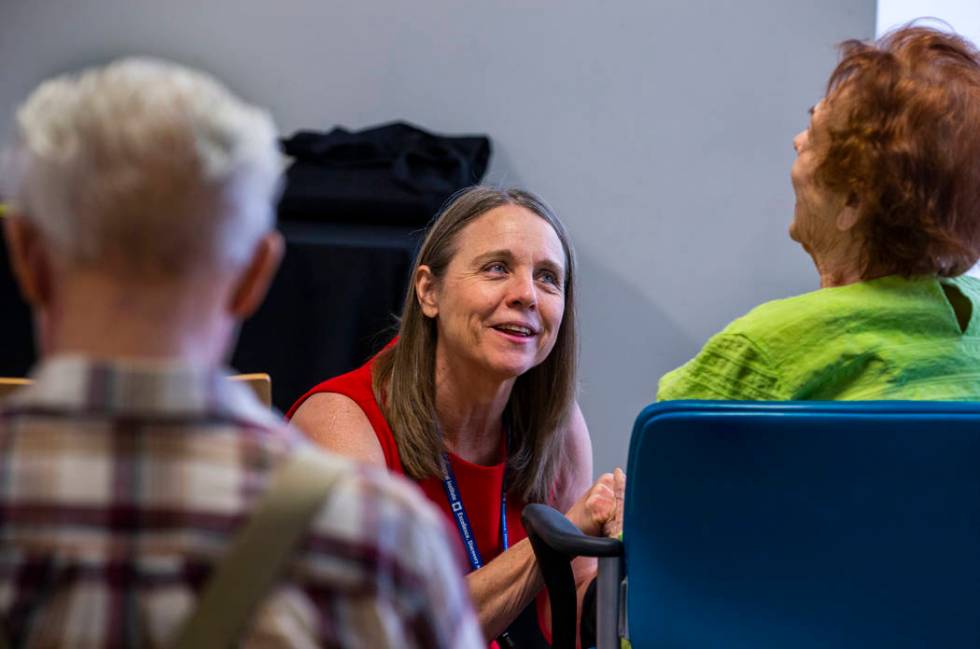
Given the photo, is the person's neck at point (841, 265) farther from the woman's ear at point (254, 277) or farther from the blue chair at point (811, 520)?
the woman's ear at point (254, 277)

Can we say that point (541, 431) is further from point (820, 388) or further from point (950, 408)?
point (950, 408)

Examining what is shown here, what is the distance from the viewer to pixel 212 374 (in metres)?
0.68

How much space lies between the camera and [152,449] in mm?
667

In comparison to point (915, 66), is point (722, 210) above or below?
below

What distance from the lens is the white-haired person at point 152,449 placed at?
655 mm

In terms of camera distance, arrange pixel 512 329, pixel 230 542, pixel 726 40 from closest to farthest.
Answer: pixel 230 542, pixel 512 329, pixel 726 40

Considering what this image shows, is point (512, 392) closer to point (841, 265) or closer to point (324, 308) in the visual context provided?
point (841, 265)

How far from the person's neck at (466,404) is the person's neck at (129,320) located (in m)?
1.48

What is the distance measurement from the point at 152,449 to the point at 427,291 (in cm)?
155

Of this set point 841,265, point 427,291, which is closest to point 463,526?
point 427,291

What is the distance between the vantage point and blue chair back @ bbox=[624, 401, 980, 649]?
51.8 inches

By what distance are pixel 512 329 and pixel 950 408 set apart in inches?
37.1

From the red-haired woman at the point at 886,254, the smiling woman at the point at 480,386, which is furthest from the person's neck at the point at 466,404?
the red-haired woman at the point at 886,254

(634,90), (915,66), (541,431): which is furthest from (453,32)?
(915,66)
